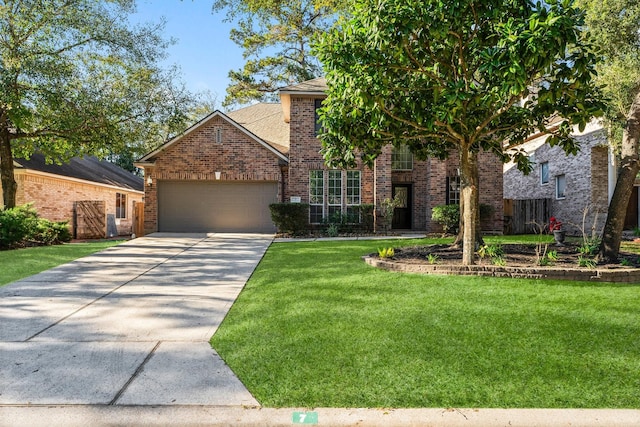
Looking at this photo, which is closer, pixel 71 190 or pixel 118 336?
pixel 118 336

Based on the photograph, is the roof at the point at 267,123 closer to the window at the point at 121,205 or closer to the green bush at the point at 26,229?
the window at the point at 121,205

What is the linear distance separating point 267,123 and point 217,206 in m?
7.69

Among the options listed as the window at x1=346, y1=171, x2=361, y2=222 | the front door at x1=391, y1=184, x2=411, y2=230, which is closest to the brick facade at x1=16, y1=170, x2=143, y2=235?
the window at x1=346, y1=171, x2=361, y2=222

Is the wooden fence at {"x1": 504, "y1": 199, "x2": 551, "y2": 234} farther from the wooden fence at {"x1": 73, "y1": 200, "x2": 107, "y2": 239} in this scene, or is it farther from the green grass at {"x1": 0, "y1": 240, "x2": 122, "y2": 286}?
the wooden fence at {"x1": 73, "y1": 200, "x2": 107, "y2": 239}

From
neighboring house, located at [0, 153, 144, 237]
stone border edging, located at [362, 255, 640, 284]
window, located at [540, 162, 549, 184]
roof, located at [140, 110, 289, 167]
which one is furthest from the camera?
window, located at [540, 162, 549, 184]

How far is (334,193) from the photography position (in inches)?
667

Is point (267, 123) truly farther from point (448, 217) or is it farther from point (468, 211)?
point (468, 211)

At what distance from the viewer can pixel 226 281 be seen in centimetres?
719

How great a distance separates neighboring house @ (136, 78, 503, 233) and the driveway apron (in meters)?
8.87

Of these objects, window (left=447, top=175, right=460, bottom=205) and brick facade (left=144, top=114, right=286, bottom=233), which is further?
window (left=447, top=175, right=460, bottom=205)

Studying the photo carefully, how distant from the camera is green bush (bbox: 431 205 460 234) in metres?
15.4

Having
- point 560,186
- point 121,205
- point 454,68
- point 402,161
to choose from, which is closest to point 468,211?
point 454,68

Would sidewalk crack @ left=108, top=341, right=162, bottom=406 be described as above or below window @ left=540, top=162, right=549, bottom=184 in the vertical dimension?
below

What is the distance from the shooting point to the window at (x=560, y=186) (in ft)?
59.3
